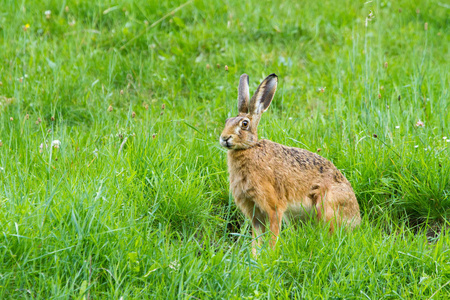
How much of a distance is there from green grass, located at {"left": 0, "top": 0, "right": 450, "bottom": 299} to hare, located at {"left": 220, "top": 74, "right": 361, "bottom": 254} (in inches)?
Answer: 6.7

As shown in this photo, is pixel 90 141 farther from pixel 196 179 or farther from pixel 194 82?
pixel 194 82

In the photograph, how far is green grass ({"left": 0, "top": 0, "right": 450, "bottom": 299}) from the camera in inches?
133

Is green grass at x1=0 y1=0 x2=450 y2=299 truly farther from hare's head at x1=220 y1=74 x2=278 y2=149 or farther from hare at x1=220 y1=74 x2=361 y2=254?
hare's head at x1=220 y1=74 x2=278 y2=149

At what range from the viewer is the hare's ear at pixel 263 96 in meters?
4.57

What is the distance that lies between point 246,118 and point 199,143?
2.33 feet

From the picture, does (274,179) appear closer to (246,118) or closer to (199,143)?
(246,118)

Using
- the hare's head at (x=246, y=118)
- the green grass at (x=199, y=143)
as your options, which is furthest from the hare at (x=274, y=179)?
the green grass at (x=199, y=143)

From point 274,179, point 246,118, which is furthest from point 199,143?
point 274,179

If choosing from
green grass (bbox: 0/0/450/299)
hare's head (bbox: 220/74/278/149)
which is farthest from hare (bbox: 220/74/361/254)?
green grass (bbox: 0/0/450/299)

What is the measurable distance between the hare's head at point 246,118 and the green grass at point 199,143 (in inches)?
18.0

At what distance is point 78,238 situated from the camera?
131 inches

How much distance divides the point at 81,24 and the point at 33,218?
442 cm

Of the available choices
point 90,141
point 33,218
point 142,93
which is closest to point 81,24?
point 142,93

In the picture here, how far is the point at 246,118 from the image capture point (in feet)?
14.7
